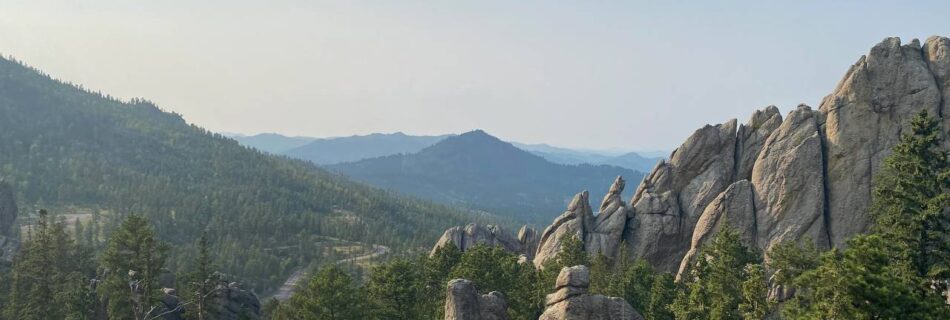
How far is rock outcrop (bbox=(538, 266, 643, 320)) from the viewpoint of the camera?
5009 centimetres

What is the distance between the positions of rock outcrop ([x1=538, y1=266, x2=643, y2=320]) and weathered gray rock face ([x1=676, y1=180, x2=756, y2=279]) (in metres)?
35.5

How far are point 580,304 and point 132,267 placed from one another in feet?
172

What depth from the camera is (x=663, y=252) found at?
9444 cm

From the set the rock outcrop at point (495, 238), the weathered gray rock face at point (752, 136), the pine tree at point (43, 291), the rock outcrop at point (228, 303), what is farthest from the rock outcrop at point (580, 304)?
the rock outcrop at point (495, 238)

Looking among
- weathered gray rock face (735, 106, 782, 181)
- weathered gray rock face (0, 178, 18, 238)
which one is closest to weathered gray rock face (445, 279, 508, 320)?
weathered gray rock face (735, 106, 782, 181)

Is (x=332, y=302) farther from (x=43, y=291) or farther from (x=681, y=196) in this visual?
(x=681, y=196)

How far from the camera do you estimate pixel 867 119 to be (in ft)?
266

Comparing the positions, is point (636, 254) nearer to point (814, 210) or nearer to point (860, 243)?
point (814, 210)

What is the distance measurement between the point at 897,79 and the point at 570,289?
2332 inches

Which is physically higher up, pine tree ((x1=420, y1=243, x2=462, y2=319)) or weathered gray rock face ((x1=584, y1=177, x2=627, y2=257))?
weathered gray rock face ((x1=584, y1=177, x2=627, y2=257))

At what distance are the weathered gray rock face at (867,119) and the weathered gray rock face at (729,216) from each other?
9.40 m

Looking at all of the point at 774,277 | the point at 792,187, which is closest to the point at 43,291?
the point at 774,277

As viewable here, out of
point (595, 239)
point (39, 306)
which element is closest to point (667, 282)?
point (595, 239)

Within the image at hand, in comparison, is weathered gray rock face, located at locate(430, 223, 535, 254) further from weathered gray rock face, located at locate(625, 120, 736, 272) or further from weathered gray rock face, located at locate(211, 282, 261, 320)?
weathered gray rock face, located at locate(211, 282, 261, 320)
